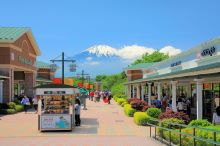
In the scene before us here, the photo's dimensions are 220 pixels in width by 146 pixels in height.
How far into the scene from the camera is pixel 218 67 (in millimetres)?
14711

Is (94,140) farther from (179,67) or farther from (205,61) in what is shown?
(179,67)

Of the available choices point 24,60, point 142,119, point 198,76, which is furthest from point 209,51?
point 24,60

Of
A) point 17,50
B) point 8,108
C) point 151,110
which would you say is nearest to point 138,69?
point 17,50

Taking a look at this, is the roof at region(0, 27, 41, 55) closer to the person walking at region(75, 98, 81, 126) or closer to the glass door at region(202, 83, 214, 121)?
the person walking at region(75, 98, 81, 126)

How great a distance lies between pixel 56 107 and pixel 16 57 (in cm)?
1973

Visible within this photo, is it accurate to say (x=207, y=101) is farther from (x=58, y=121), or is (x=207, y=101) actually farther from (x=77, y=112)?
(x=58, y=121)

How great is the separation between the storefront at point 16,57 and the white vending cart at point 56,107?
15.8 metres

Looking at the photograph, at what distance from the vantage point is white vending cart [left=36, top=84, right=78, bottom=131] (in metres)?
20.8

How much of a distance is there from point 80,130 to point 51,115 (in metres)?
1.90

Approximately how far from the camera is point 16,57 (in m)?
41.0

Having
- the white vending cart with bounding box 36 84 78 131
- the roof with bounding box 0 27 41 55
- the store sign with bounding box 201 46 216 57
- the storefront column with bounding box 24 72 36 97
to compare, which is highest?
the roof with bounding box 0 27 41 55

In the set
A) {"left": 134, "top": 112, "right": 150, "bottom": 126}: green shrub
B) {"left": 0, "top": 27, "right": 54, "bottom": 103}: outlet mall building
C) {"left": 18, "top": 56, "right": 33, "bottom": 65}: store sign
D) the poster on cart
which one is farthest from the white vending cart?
{"left": 18, "top": 56, "right": 33, "bottom": 65}: store sign

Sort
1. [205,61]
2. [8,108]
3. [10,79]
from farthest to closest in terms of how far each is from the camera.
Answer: [10,79] < [8,108] < [205,61]

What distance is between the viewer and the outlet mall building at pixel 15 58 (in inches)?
1503
